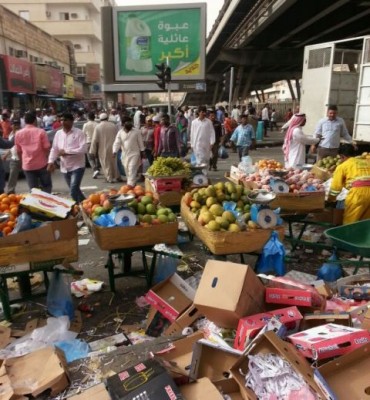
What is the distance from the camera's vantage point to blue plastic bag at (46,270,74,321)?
159 inches

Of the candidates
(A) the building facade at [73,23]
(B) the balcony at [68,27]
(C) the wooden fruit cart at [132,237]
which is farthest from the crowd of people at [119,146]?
(B) the balcony at [68,27]

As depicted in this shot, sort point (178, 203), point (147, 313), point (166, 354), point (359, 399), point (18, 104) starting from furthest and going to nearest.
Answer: point (18, 104) < point (178, 203) < point (147, 313) < point (166, 354) < point (359, 399)

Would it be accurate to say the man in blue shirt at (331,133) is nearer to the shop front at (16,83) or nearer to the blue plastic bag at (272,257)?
the blue plastic bag at (272,257)

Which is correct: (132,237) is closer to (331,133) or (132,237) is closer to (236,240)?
(236,240)

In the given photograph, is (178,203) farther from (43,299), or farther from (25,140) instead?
(25,140)

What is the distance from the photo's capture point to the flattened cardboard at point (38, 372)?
2.68 metres

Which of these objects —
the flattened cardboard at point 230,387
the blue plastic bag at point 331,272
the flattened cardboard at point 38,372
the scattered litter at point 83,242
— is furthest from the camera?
the scattered litter at point 83,242

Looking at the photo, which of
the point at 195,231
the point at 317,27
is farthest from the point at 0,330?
the point at 317,27

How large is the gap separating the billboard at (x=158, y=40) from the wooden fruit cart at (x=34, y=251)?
15.3 meters

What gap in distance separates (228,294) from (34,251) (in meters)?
1.97

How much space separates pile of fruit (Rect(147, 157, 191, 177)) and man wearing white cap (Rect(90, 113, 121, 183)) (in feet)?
15.4

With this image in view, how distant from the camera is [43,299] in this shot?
180 inches

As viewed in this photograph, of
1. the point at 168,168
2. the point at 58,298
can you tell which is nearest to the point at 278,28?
the point at 168,168

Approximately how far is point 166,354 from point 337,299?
1659mm
